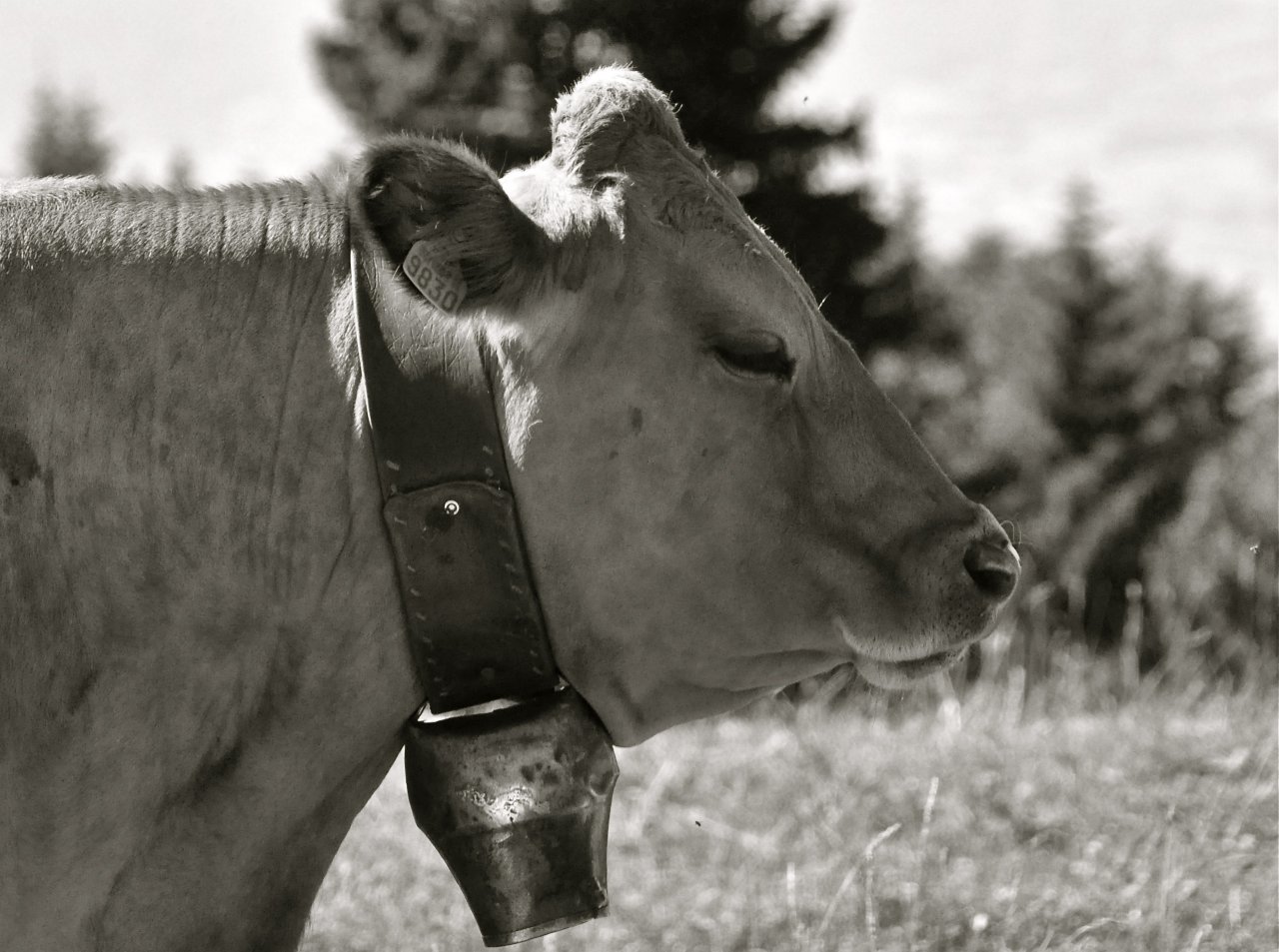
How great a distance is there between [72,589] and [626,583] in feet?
3.01

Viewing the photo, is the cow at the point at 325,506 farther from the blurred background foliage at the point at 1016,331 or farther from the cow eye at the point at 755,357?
the blurred background foliage at the point at 1016,331

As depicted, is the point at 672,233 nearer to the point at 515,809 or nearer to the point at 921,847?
the point at 515,809

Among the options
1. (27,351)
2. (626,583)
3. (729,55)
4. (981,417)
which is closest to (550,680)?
Result: (626,583)

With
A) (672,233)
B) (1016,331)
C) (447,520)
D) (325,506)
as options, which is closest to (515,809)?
(447,520)

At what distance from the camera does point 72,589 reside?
2410mm

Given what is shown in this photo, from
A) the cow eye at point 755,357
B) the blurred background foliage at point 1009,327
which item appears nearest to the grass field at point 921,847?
the blurred background foliage at point 1009,327

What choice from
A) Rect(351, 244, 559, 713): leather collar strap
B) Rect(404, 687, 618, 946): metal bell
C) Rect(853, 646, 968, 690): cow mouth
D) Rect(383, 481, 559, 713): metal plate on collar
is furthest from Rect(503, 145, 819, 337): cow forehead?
Rect(404, 687, 618, 946): metal bell

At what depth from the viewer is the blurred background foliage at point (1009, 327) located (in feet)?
49.8

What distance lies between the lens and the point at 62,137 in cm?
5750

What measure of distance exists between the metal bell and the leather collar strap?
64mm

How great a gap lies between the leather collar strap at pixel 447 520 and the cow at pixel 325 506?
0.17ft

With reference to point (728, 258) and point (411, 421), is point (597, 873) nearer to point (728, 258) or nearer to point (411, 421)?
point (411, 421)

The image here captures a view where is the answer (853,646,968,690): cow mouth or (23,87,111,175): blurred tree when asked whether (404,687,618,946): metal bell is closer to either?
(853,646,968,690): cow mouth

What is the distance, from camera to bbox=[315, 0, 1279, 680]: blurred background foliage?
15.5 meters
